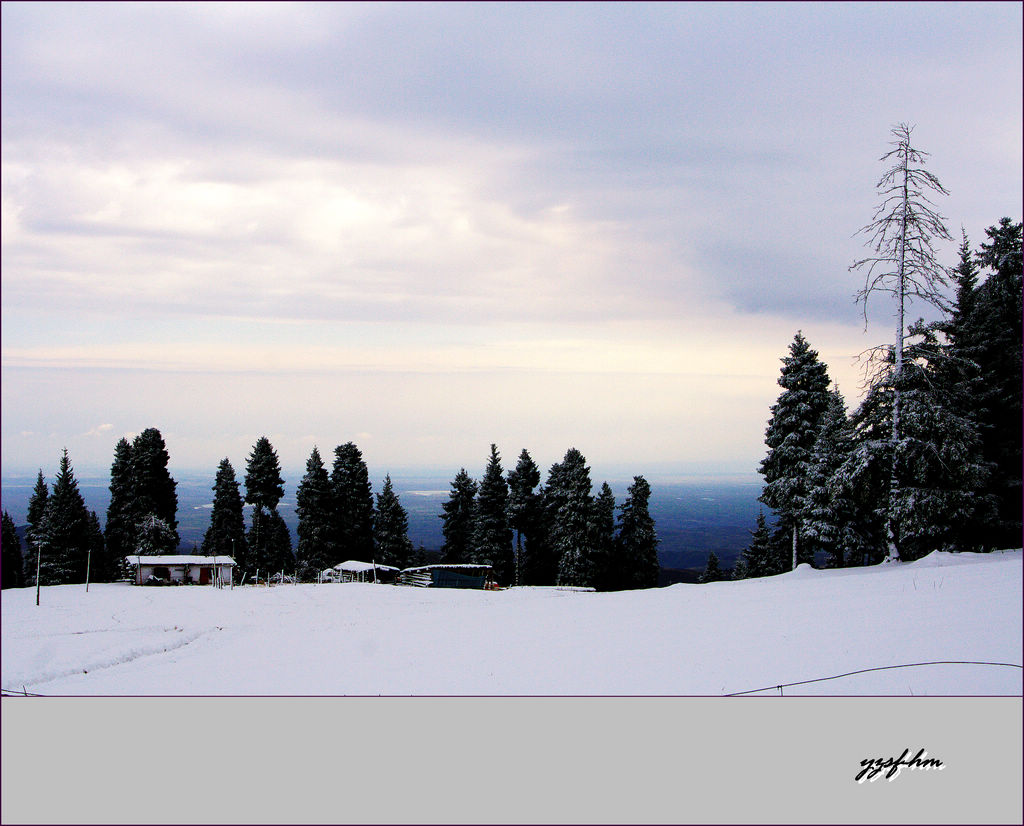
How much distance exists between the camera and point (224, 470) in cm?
3778

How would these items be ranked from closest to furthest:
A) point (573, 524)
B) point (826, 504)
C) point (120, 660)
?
point (120, 660) < point (826, 504) < point (573, 524)

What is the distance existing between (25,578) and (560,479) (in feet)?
92.8

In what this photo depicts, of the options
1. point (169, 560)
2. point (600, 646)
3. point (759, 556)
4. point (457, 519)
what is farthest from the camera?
point (457, 519)

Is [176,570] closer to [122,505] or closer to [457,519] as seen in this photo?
[122,505]

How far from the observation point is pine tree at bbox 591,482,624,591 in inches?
1438

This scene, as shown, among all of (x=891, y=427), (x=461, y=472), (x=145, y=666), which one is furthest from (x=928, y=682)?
(x=461, y=472)

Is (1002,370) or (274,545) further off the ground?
(1002,370)

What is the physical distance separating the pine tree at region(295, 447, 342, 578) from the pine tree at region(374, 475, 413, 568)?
3136mm

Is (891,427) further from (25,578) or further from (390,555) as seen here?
(25,578)

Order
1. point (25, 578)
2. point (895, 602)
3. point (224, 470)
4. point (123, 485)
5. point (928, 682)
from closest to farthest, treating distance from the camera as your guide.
Answer: 1. point (928, 682)
2. point (895, 602)
3. point (123, 485)
4. point (25, 578)
5. point (224, 470)

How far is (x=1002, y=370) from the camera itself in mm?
14828

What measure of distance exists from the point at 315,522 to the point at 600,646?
102 ft

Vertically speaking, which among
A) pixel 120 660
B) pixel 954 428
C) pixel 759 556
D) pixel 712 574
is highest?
pixel 954 428

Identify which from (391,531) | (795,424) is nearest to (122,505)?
(391,531)
